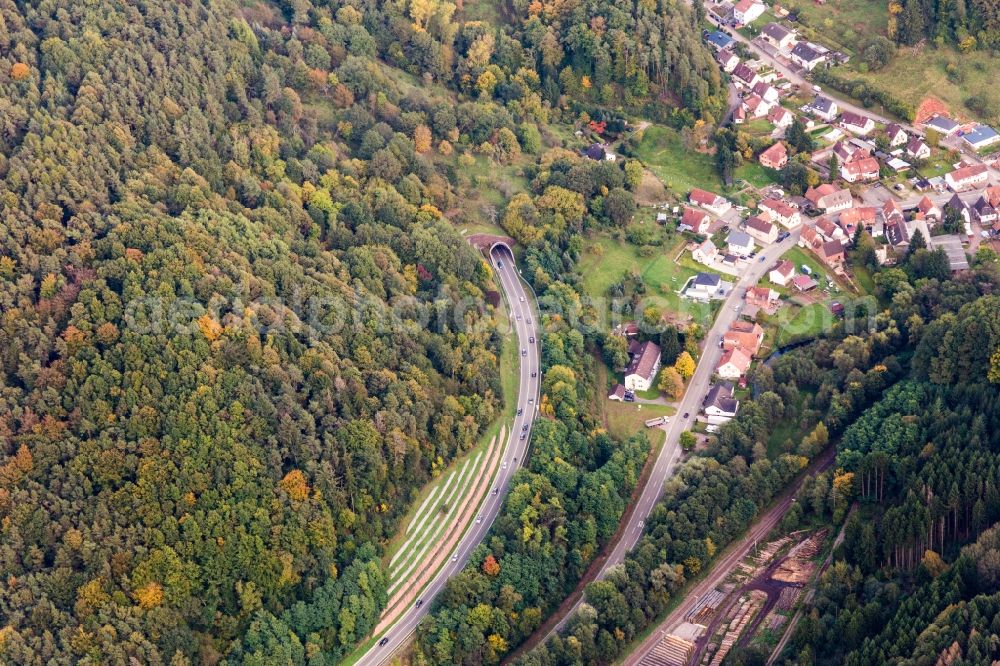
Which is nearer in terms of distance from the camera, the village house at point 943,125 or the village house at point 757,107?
the village house at point 943,125

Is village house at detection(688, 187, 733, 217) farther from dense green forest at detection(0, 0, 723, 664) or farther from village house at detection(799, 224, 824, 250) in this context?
village house at detection(799, 224, 824, 250)

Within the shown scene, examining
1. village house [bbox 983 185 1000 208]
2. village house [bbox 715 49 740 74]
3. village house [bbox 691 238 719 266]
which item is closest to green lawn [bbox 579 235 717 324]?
village house [bbox 691 238 719 266]

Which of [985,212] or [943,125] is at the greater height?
[943,125]

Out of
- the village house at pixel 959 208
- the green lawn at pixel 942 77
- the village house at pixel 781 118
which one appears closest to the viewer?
the village house at pixel 959 208

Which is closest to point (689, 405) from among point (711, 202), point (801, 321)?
point (801, 321)

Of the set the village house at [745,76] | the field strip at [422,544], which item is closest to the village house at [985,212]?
the village house at [745,76]

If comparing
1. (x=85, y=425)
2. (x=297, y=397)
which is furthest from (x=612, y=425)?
(x=85, y=425)

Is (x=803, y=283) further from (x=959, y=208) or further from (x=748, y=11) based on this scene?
(x=748, y=11)

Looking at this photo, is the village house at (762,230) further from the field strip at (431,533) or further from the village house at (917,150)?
the field strip at (431,533)
